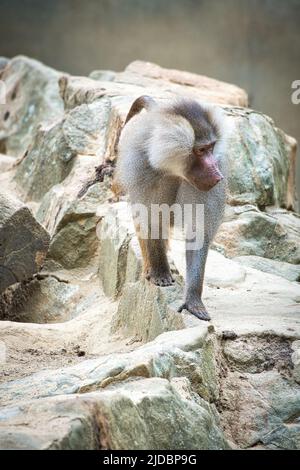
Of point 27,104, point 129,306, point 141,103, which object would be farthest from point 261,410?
point 27,104

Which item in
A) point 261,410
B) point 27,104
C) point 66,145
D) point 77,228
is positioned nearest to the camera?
point 261,410

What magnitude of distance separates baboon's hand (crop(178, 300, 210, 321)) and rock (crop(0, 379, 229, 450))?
0.87 m

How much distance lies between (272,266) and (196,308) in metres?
1.98

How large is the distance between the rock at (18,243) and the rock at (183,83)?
105 inches

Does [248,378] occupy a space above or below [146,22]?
below

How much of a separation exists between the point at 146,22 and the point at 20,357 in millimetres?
8382

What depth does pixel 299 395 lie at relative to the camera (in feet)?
10.7

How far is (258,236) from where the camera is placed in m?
6.09

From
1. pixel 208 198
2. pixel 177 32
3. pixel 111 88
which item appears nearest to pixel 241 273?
pixel 208 198

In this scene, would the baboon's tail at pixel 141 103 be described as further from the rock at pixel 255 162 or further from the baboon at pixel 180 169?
the rock at pixel 255 162

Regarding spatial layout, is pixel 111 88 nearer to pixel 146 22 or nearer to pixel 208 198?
pixel 208 198

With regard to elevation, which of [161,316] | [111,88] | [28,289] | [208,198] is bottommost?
[28,289]

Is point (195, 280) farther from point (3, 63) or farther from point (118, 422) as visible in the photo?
point (3, 63)

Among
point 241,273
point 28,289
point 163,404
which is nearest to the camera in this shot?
point 163,404
